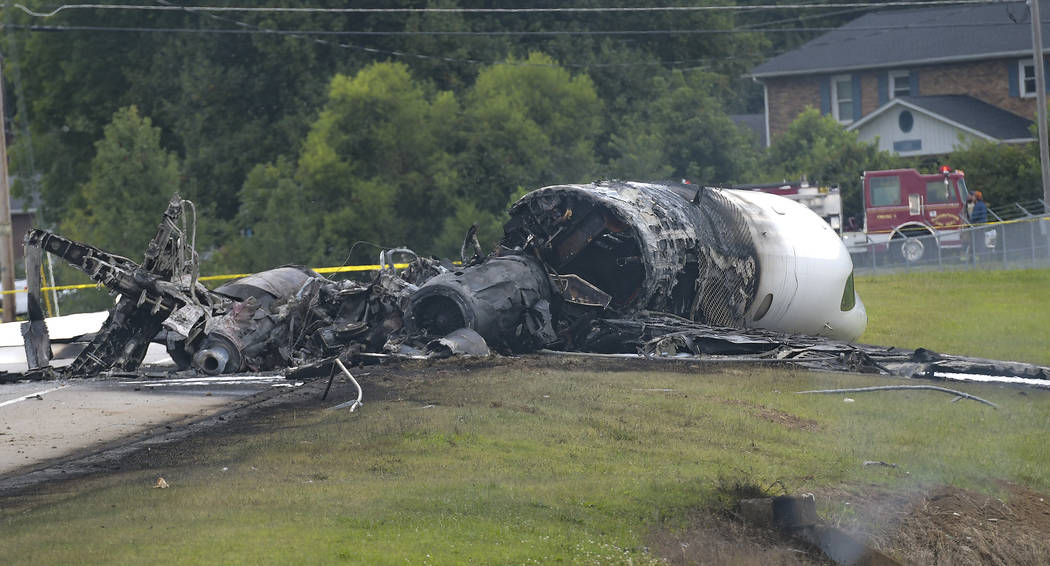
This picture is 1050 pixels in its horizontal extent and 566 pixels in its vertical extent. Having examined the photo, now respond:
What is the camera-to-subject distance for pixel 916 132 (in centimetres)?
5900

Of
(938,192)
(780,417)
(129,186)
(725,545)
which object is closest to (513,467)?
(725,545)

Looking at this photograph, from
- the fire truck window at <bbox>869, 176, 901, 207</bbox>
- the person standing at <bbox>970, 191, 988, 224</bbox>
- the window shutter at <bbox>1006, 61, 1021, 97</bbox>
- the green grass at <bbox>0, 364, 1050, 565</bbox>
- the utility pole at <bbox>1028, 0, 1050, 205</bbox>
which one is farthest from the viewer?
the window shutter at <bbox>1006, 61, 1021, 97</bbox>

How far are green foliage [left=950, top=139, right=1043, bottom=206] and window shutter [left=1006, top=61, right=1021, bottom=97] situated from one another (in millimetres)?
10980

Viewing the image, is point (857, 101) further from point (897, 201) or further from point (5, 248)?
point (5, 248)

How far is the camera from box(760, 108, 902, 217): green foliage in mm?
52094

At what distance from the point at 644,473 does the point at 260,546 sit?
356 cm

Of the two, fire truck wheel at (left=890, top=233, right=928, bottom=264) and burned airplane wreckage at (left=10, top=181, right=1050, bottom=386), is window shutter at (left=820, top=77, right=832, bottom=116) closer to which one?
fire truck wheel at (left=890, top=233, right=928, bottom=264)

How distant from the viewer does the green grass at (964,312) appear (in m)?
22.1

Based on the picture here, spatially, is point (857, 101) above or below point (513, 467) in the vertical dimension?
above

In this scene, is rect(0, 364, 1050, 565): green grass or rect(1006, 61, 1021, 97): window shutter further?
rect(1006, 61, 1021, 97): window shutter

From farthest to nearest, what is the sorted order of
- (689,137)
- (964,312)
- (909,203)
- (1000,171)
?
1. (689,137)
2. (1000,171)
3. (909,203)
4. (964,312)

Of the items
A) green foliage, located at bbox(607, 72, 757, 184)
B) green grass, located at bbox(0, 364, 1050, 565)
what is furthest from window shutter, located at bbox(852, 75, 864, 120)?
green grass, located at bbox(0, 364, 1050, 565)

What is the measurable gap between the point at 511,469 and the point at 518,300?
8433mm

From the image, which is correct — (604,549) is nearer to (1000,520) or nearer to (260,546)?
(260,546)
